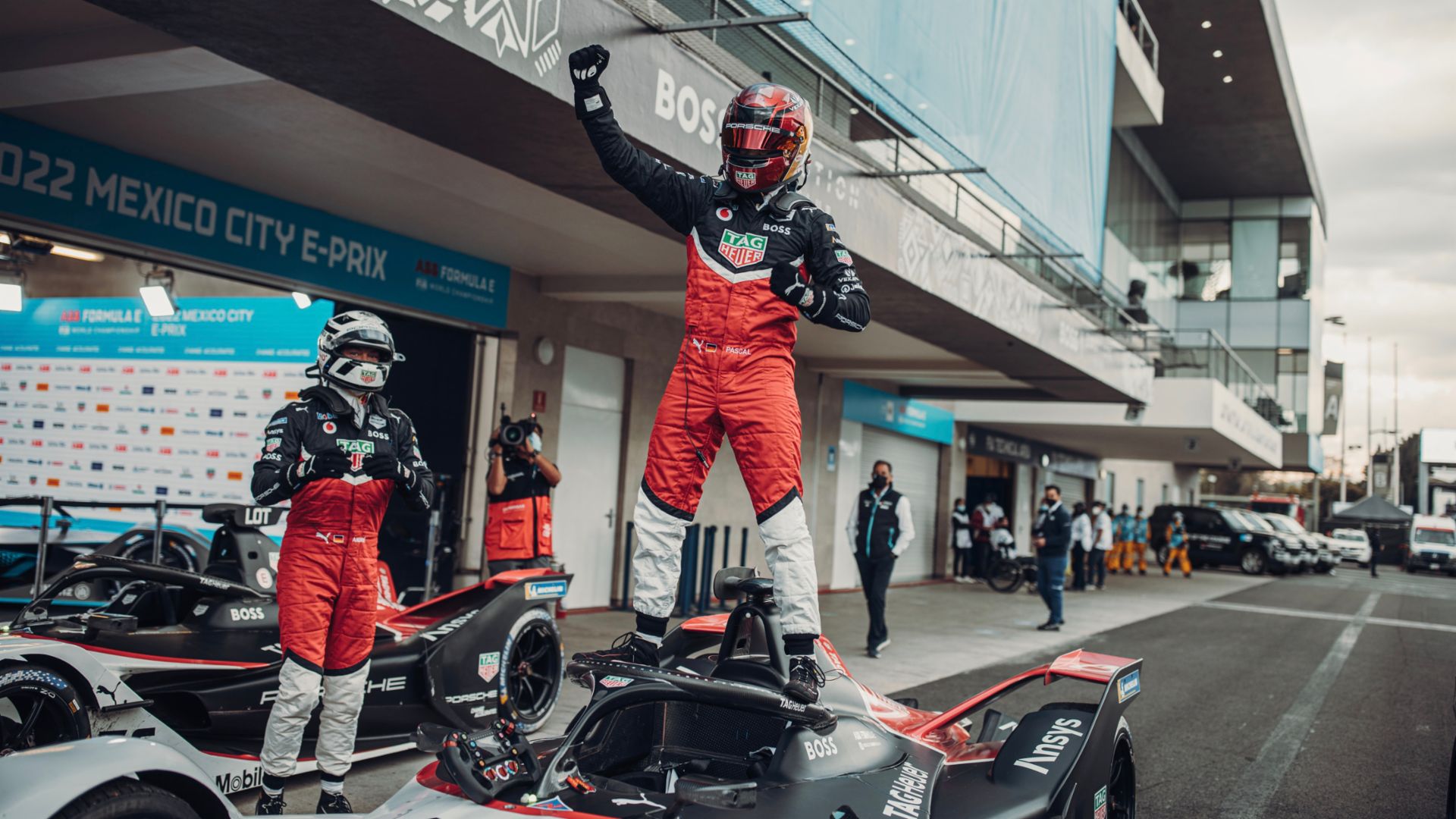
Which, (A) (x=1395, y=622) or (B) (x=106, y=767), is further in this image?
(A) (x=1395, y=622)

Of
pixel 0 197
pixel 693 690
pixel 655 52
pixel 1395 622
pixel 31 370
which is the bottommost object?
pixel 1395 622

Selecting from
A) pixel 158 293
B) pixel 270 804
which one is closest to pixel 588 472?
pixel 158 293

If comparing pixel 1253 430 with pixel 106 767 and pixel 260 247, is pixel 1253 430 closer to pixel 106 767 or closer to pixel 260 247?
pixel 260 247

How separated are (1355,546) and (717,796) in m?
53.5

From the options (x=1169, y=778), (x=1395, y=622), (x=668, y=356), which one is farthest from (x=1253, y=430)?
(x=1169, y=778)

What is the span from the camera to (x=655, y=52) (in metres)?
6.23

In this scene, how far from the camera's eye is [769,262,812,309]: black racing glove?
3199mm

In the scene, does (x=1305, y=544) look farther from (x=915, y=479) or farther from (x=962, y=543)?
(x=915, y=479)

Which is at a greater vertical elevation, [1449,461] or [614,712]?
[1449,461]

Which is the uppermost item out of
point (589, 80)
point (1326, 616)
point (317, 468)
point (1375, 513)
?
point (589, 80)

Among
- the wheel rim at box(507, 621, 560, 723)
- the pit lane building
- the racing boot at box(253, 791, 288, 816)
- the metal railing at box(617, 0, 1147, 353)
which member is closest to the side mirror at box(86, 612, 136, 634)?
the racing boot at box(253, 791, 288, 816)

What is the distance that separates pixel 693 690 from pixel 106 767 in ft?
4.45

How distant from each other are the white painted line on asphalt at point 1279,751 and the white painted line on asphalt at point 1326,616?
6007mm

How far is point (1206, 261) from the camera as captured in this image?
140 feet
